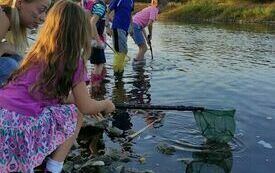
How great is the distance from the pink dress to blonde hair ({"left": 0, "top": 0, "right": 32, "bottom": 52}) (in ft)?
1.75

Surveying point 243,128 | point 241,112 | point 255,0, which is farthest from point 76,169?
point 255,0

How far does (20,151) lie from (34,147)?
0.35 ft

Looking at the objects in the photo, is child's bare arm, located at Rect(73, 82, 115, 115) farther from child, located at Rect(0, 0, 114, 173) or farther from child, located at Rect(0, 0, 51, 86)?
child, located at Rect(0, 0, 51, 86)

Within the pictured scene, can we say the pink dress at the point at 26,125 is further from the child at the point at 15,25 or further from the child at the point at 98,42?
the child at the point at 98,42

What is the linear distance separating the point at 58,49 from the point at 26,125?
2.04 feet

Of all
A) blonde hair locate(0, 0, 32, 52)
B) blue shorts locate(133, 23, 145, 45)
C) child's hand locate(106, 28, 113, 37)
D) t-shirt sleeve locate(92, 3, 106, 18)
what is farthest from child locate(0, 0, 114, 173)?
blue shorts locate(133, 23, 145, 45)

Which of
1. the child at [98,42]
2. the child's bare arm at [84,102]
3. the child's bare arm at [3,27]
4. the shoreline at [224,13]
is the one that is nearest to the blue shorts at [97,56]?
the child at [98,42]

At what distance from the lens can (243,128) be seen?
678 centimetres

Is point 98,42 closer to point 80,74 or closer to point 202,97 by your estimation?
point 202,97

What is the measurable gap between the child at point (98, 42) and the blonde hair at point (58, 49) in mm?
5085

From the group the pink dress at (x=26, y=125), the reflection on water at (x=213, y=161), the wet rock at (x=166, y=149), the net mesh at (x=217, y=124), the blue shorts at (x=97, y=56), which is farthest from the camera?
the blue shorts at (x=97, y=56)

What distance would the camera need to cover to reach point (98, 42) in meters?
9.40

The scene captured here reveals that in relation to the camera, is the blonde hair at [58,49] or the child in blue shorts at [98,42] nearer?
the blonde hair at [58,49]

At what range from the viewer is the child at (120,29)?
35.1 ft
